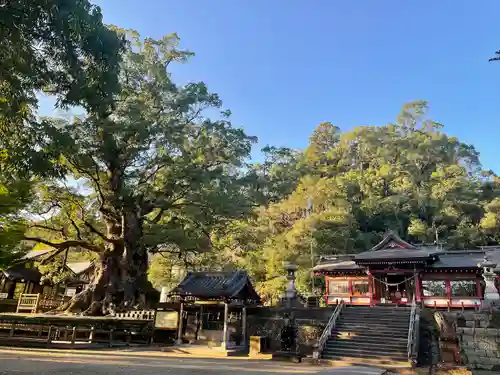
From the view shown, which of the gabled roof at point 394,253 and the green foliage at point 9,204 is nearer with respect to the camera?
the green foliage at point 9,204

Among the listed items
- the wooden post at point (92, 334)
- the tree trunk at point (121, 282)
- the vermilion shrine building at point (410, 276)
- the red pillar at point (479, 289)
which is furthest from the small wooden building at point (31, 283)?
the red pillar at point (479, 289)

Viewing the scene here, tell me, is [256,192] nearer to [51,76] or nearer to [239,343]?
[239,343]

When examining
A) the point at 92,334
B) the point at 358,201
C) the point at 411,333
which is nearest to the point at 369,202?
the point at 358,201

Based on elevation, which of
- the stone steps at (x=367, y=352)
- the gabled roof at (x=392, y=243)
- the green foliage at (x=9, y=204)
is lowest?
the stone steps at (x=367, y=352)

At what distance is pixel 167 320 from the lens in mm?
18156

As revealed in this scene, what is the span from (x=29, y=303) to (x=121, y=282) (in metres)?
7.20

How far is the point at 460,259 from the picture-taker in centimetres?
2261

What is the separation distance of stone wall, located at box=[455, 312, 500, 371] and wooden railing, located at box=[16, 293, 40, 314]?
77.1ft

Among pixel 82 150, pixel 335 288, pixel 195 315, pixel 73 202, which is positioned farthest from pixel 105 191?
pixel 335 288

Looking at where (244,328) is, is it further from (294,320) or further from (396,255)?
(396,255)

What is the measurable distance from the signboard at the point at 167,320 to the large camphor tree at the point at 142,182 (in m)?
3.18

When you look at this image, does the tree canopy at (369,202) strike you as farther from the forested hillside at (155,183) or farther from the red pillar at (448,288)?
the red pillar at (448,288)

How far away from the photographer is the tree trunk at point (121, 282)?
68.7ft

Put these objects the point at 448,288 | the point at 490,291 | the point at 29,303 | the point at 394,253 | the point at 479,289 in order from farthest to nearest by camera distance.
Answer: the point at 29,303 → the point at 394,253 → the point at 448,288 → the point at 479,289 → the point at 490,291
